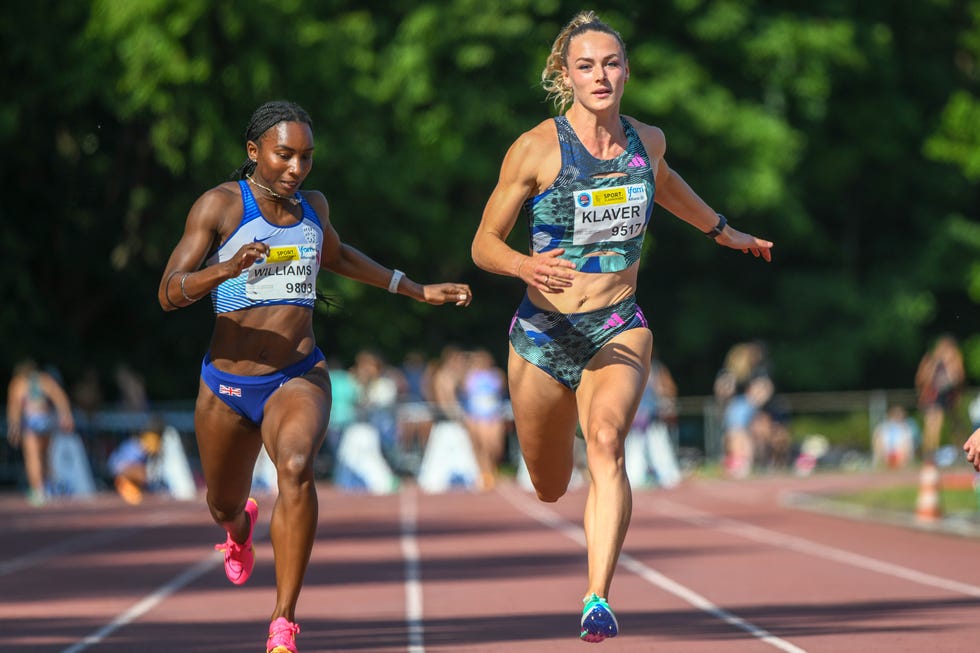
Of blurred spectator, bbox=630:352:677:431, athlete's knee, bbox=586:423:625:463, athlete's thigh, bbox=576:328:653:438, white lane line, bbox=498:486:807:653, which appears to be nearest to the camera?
athlete's knee, bbox=586:423:625:463

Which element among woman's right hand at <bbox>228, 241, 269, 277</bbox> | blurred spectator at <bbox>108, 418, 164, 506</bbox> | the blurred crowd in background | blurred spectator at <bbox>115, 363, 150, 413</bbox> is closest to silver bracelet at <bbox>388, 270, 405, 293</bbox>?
woman's right hand at <bbox>228, 241, 269, 277</bbox>

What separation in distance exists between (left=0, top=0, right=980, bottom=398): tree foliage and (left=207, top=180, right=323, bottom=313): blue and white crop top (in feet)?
70.1

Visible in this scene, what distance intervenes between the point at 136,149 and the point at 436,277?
24.9 ft

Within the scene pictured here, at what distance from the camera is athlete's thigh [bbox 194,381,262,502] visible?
8.16 m

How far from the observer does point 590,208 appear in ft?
25.3

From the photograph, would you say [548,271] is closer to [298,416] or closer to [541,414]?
[541,414]

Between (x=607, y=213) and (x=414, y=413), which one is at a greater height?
(x=414, y=413)

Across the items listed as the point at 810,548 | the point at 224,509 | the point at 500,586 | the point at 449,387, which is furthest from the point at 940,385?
the point at 224,509

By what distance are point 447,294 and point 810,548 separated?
8.19m

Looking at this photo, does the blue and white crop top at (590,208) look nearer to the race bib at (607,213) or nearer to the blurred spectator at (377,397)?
the race bib at (607,213)

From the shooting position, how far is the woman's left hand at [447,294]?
8.16m

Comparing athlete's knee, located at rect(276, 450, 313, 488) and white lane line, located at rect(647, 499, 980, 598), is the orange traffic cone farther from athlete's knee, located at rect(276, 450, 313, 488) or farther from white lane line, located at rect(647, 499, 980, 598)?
athlete's knee, located at rect(276, 450, 313, 488)

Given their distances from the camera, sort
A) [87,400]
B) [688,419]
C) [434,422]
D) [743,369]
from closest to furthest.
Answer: [87,400], [434,422], [743,369], [688,419]

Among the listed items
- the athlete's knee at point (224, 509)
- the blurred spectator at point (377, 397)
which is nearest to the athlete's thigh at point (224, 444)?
the athlete's knee at point (224, 509)
